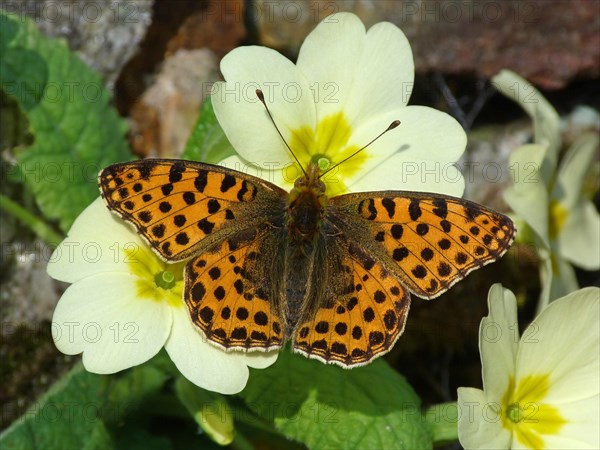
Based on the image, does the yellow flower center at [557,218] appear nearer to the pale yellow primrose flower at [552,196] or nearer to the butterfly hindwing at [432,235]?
the pale yellow primrose flower at [552,196]

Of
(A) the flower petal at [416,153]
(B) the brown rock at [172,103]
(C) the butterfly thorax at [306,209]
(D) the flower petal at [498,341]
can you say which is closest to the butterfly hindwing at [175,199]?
(C) the butterfly thorax at [306,209]

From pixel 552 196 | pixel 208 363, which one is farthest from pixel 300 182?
pixel 552 196

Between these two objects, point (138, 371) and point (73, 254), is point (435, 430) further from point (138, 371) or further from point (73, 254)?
point (73, 254)

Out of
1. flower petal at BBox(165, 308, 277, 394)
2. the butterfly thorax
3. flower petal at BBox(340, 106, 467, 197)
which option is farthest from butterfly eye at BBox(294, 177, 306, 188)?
flower petal at BBox(165, 308, 277, 394)

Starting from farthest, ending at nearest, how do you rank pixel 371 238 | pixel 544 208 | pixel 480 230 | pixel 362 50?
pixel 544 208, pixel 362 50, pixel 371 238, pixel 480 230

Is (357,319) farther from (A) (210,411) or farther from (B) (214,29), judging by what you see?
(B) (214,29)

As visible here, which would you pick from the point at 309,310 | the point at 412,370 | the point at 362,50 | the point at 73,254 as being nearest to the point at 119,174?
the point at 73,254

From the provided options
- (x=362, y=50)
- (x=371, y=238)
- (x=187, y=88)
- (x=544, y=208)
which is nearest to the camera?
(x=371, y=238)
